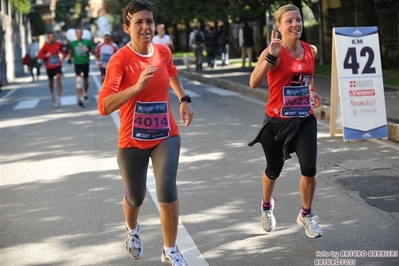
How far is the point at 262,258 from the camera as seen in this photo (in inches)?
221

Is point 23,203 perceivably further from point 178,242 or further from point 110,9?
point 110,9

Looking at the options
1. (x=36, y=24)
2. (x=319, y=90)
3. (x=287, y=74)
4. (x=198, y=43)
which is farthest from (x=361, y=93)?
(x=36, y=24)

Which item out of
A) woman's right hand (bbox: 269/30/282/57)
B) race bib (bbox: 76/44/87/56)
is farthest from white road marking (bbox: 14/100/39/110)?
woman's right hand (bbox: 269/30/282/57)

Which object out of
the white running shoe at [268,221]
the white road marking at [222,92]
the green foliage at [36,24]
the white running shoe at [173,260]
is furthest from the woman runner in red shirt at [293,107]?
the green foliage at [36,24]

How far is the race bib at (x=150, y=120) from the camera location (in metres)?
5.18

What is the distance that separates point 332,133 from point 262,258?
259 inches

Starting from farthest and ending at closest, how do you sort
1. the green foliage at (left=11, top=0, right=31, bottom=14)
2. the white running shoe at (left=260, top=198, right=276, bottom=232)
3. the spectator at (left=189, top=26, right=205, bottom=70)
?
the green foliage at (left=11, top=0, right=31, bottom=14) < the spectator at (left=189, top=26, right=205, bottom=70) < the white running shoe at (left=260, top=198, right=276, bottom=232)

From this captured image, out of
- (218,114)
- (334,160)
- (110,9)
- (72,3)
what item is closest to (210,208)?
(334,160)

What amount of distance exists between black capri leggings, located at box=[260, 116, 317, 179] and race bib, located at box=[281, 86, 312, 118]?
81mm

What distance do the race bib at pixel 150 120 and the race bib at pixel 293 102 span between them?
121cm

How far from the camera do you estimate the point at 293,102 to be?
6090 mm

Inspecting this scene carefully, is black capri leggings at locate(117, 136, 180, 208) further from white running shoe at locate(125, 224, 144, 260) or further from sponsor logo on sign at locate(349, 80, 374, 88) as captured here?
sponsor logo on sign at locate(349, 80, 374, 88)

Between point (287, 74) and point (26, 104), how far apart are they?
52.1 feet

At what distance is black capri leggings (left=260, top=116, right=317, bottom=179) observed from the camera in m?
5.99
